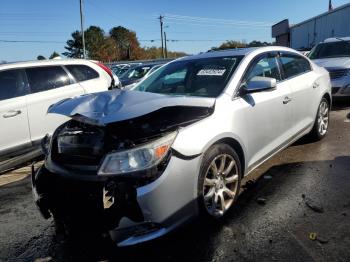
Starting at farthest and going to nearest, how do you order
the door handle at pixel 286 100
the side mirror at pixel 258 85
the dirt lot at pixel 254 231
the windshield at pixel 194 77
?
the door handle at pixel 286 100, the windshield at pixel 194 77, the side mirror at pixel 258 85, the dirt lot at pixel 254 231

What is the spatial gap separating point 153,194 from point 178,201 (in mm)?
289

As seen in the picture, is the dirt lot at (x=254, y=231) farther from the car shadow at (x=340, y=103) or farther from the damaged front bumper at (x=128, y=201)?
the car shadow at (x=340, y=103)

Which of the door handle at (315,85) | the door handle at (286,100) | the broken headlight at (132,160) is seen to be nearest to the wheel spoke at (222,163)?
the broken headlight at (132,160)

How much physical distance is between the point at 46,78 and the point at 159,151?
3982 millimetres

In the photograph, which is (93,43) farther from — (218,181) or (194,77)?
(218,181)

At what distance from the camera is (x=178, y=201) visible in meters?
3.10

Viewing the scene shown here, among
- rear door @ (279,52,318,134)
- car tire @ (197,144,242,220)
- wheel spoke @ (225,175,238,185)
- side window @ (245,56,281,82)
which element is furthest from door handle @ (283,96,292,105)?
wheel spoke @ (225,175,238,185)

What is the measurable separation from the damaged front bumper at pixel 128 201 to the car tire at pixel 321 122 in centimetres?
342

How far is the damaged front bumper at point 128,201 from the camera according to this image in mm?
2875

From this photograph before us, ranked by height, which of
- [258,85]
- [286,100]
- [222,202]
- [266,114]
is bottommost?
[222,202]

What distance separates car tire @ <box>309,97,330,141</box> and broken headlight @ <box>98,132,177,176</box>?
12.4 feet

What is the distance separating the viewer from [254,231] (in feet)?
11.5

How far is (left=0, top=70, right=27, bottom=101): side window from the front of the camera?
581 cm

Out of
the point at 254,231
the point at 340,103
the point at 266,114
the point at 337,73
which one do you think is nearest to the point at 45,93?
A: the point at 266,114
